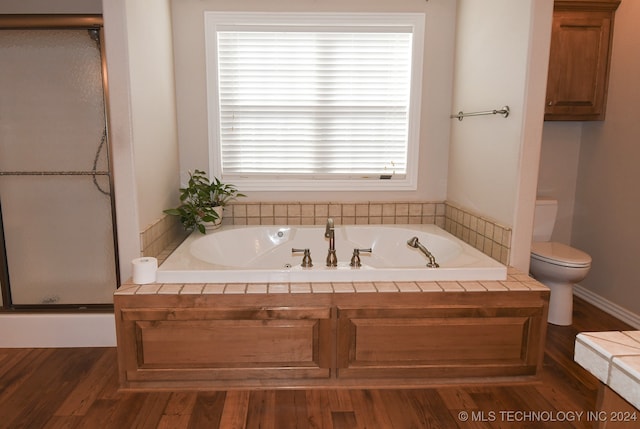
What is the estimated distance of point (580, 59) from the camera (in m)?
3.11

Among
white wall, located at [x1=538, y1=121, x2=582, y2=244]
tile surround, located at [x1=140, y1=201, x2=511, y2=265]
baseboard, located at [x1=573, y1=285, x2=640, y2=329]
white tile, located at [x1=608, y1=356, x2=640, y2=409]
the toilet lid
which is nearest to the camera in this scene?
white tile, located at [x1=608, y1=356, x2=640, y2=409]

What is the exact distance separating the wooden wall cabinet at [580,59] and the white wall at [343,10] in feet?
2.49

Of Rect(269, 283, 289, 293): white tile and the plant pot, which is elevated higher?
the plant pot

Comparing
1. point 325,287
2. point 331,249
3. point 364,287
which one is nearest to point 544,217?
point 331,249

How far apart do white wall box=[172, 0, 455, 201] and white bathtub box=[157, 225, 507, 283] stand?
30 centimetres

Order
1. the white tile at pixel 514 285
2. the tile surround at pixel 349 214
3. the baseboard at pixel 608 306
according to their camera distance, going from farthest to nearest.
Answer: the tile surround at pixel 349 214 < the baseboard at pixel 608 306 < the white tile at pixel 514 285

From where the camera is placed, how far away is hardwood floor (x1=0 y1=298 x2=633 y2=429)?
187 centimetres

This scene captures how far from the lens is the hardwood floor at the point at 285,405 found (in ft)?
6.12

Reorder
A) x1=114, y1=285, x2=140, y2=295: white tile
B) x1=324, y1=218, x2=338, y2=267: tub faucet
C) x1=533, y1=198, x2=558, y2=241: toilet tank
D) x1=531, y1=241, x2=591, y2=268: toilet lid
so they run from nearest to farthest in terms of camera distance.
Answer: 1. x1=114, y1=285, x2=140, y2=295: white tile
2. x1=324, y1=218, x2=338, y2=267: tub faucet
3. x1=531, y1=241, x2=591, y2=268: toilet lid
4. x1=533, y1=198, x2=558, y2=241: toilet tank

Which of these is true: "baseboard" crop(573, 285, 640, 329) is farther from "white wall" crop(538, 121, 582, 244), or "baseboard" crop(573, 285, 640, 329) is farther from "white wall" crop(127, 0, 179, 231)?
"white wall" crop(127, 0, 179, 231)

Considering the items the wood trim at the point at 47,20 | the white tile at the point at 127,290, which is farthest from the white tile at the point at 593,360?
the wood trim at the point at 47,20

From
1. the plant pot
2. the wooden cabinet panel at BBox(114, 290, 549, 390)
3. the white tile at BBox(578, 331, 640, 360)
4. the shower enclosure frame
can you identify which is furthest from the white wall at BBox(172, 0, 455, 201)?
the white tile at BBox(578, 331, 640, 360)

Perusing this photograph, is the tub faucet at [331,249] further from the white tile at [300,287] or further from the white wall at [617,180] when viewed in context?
the white wall at [617,180]

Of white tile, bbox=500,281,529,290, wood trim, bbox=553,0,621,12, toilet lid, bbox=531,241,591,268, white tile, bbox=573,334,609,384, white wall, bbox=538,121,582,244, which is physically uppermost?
wood trim, bbox=553,0,621,12
